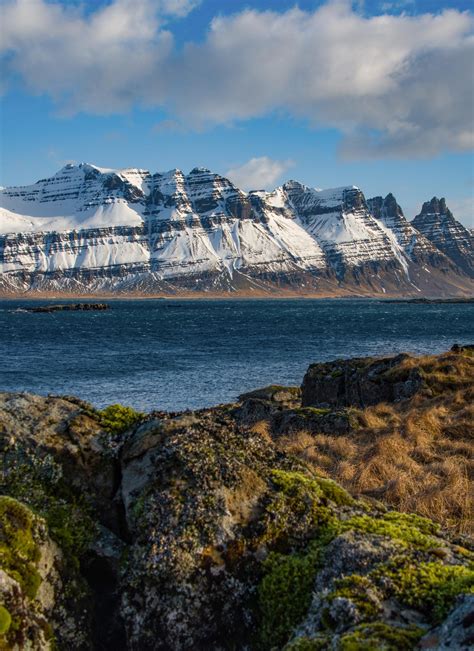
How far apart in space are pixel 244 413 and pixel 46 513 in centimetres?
2078

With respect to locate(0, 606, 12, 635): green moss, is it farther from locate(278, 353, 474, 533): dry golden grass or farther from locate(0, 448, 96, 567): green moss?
locate(278, 353, 474, 533): dry golden grass

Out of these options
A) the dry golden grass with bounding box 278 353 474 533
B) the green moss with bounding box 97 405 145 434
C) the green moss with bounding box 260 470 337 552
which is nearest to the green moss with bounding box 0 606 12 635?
the green moss with bounding box 260 470 337 552

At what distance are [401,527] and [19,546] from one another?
3873 millimetres

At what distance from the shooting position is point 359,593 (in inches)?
194

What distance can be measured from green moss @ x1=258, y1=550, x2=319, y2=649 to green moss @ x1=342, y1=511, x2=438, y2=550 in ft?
2.33

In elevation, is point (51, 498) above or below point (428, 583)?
above

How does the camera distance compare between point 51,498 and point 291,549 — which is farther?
point 51,498

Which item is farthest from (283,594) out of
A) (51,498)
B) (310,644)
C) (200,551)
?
(51,498)

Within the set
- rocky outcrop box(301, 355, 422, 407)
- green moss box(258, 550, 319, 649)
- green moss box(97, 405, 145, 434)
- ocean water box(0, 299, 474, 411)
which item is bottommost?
ocean water box(0, 299, 474, 411)

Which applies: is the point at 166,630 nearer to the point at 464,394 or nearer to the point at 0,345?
the point at 464,394

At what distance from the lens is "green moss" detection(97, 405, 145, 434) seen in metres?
7.71

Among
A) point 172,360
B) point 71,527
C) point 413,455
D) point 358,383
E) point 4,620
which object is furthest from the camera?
point 172,360

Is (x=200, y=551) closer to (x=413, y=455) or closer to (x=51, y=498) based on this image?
(x=51, y=498)

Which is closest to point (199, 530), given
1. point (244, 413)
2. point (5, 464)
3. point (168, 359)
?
point (5, 464)
